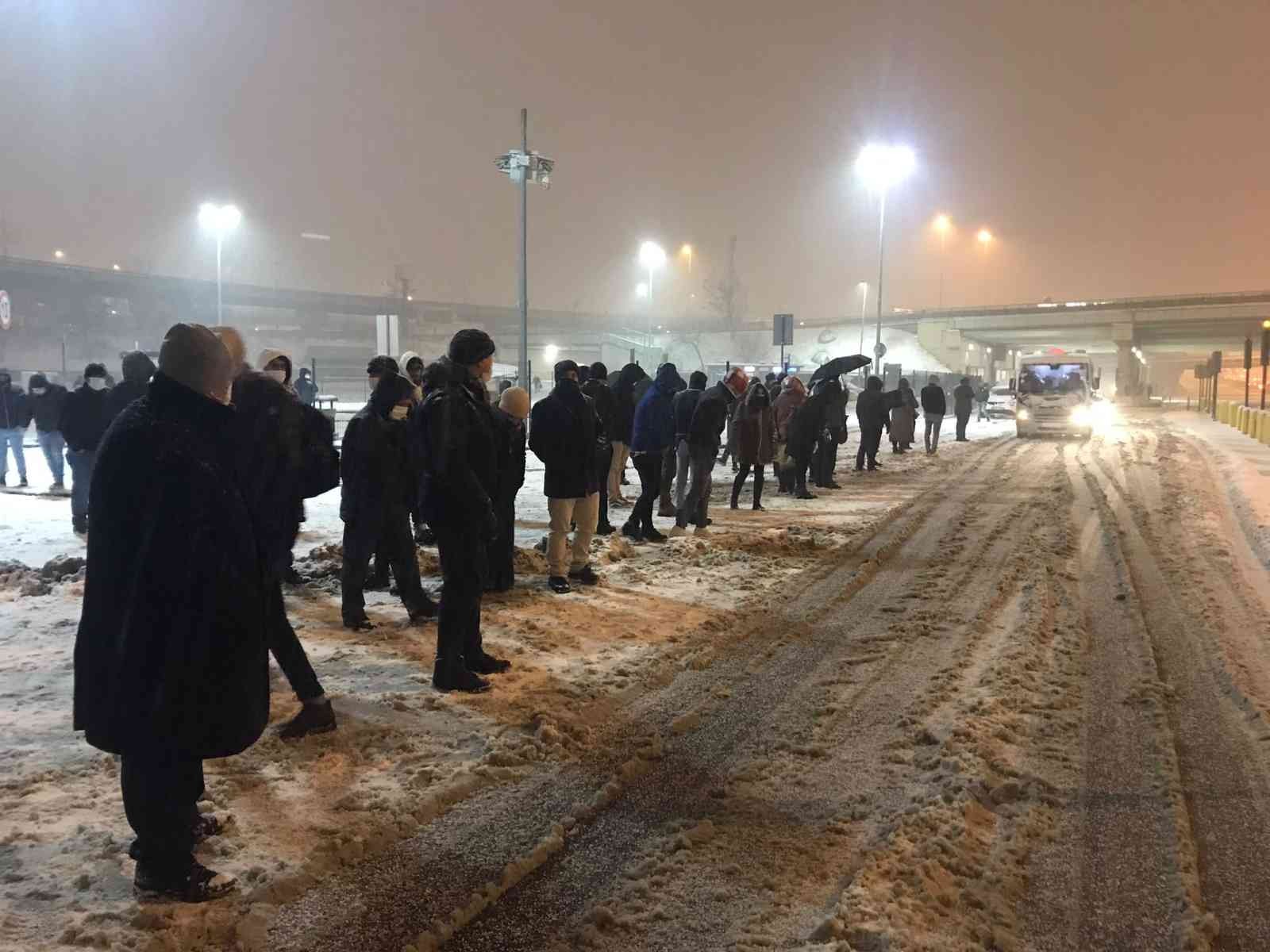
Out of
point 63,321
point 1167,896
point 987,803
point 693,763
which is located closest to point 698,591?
A: point 693,763

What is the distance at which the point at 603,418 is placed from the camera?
457 inches

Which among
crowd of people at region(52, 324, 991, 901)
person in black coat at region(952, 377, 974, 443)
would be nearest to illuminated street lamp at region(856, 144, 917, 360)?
person in black coat at region(952, 377, 974, 443)

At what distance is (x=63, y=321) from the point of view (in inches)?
2164

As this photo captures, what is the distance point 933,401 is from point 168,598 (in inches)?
855

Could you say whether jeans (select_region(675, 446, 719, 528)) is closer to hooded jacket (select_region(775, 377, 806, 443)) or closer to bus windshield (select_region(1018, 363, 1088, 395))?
hooded jacket (select_region(775, 377, 806, 443))

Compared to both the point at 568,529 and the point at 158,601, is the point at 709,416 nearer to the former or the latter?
the point at 568,529

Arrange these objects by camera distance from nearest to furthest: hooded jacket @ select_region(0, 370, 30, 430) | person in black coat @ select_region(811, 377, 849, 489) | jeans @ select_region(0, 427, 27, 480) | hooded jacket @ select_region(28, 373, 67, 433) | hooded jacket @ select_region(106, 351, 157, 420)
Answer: hooded jacket @ select_region(106, 351, 157, 420) → hooded jacket @ select_region(28, 373, 67, 433) → hooded jacket @ select_region(0, 370, 30, 430) → jeans @ select_region(0, 427, 27, 480) → person in black coat @ select_region(811, 377, 849, 489)

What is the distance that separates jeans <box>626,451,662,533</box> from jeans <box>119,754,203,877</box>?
24.3ft

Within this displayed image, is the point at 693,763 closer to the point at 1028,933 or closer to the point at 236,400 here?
the point at 1028,933

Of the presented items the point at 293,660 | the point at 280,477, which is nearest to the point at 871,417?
the point at 280,477

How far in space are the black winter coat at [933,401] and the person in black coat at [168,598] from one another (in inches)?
837

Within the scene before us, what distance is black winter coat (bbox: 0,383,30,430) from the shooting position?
45.2 feet

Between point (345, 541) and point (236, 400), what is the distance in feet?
4.39

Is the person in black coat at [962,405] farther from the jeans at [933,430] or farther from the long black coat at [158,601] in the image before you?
the long black coat at [158,601]
